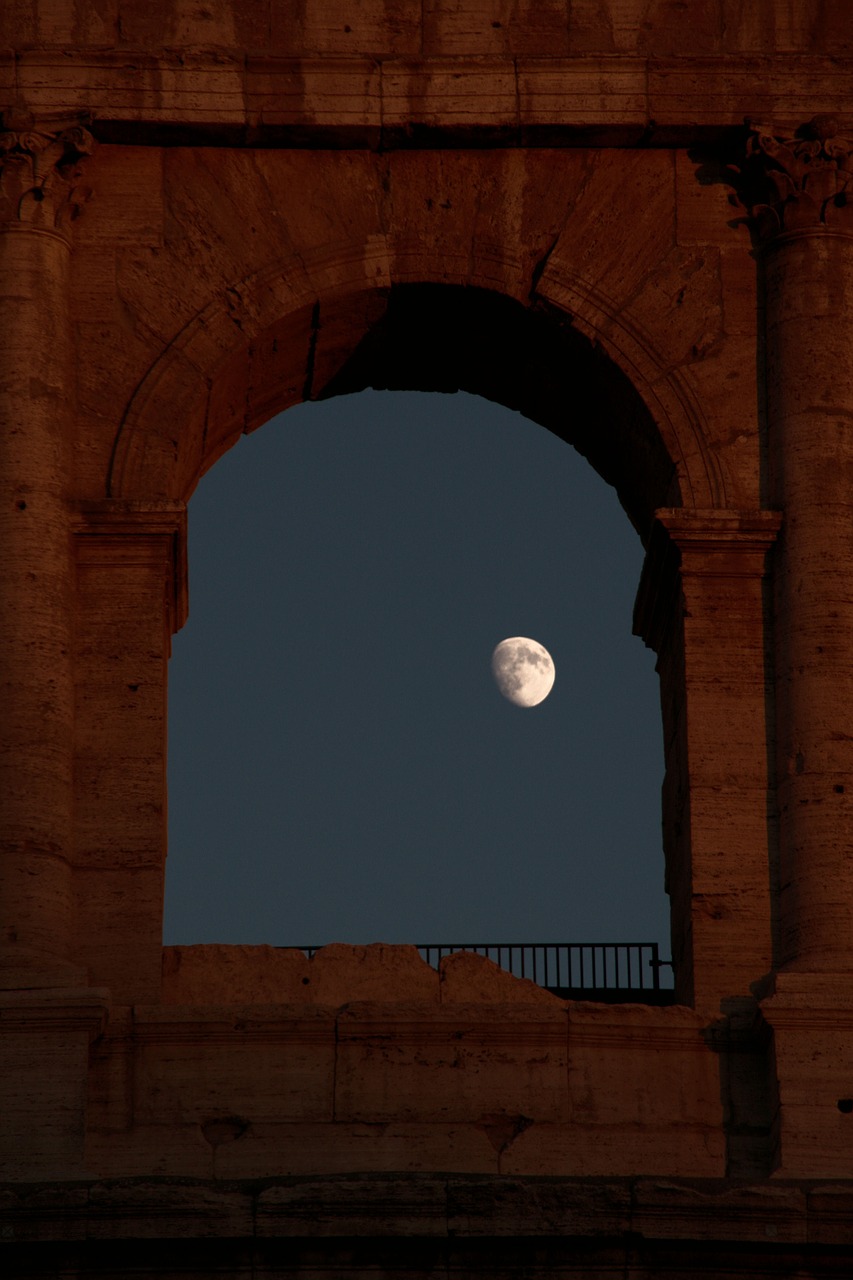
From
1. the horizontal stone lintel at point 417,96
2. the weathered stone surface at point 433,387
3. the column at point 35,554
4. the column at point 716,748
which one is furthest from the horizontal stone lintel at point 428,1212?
the horizontal stone lintel at point 417,96

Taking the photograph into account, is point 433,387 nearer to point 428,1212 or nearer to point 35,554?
point 35,554

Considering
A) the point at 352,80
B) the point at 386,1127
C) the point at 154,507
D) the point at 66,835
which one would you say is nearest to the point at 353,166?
the point at 352,80

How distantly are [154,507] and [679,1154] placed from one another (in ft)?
14.2

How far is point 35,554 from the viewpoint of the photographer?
17938mm

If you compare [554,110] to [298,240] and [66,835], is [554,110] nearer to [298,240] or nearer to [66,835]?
[298,240]

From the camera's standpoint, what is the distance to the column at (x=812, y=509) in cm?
1748

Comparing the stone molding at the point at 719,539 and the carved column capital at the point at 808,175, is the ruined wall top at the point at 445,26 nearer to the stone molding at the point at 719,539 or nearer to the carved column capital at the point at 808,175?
the carved column capital at the point at 808,175

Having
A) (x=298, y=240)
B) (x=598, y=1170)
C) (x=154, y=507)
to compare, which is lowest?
(x=598, y=1170)

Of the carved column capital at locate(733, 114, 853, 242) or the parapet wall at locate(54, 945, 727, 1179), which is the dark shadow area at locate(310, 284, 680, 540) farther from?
the parapet wall at locate(54, 945, 727, 1179)

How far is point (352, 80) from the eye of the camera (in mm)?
19016

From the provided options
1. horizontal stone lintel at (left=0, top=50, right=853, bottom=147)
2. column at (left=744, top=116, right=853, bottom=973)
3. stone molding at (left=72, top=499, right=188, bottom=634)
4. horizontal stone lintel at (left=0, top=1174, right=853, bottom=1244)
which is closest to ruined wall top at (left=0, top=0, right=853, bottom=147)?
horizontal stone lintel at (left=0, top=50, right=853, bottom=147)

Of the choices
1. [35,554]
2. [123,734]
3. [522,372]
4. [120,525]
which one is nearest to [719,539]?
[522,372]

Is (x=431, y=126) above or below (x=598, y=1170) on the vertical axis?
above

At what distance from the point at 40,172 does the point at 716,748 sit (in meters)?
4.75
